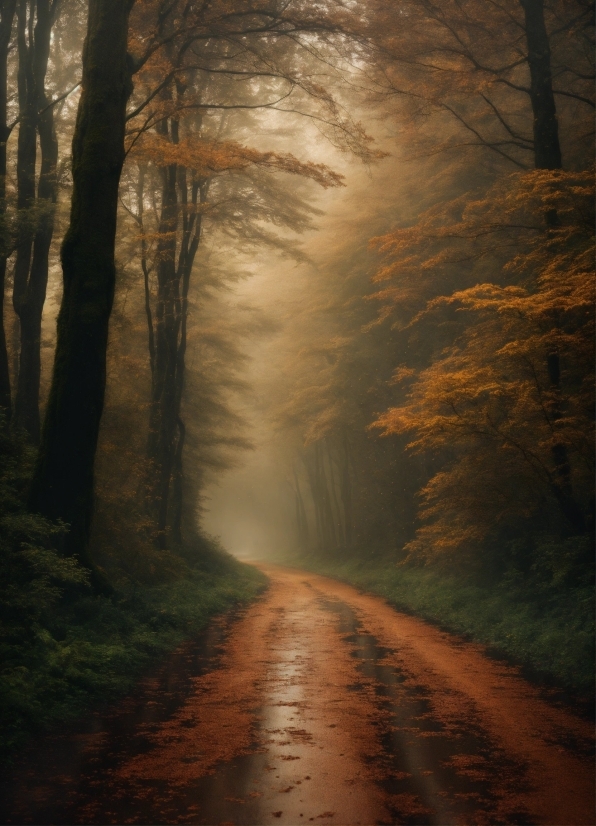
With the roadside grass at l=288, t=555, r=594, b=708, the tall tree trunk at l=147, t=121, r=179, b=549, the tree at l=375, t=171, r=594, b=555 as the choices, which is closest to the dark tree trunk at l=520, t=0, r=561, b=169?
the tree at l=375, t=171, r=594, b=555

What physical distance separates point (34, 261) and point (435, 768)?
12.3 metres

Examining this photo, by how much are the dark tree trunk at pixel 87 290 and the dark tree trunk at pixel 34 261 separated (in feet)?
10.8

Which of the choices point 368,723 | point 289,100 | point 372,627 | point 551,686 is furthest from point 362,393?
point 368,723

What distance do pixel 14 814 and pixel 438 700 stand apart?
14.4 ft

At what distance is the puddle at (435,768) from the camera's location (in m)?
4.07

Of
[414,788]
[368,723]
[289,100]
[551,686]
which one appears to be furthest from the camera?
[289,100]

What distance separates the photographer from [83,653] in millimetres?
7383

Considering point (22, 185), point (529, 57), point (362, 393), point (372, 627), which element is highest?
point (529, 57)

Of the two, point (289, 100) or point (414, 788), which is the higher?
point (289, 100)

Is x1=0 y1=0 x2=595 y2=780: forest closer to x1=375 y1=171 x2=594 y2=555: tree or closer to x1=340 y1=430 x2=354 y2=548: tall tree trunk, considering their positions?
x1=375 y1=171 x2=594 y2=555: tree

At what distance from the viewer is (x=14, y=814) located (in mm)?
4000

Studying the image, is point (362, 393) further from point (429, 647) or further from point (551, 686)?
point (551, 686)

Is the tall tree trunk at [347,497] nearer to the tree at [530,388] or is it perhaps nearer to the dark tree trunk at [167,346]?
the dark tree trunk at [167,346]

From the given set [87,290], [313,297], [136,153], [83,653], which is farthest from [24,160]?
[313,297]
